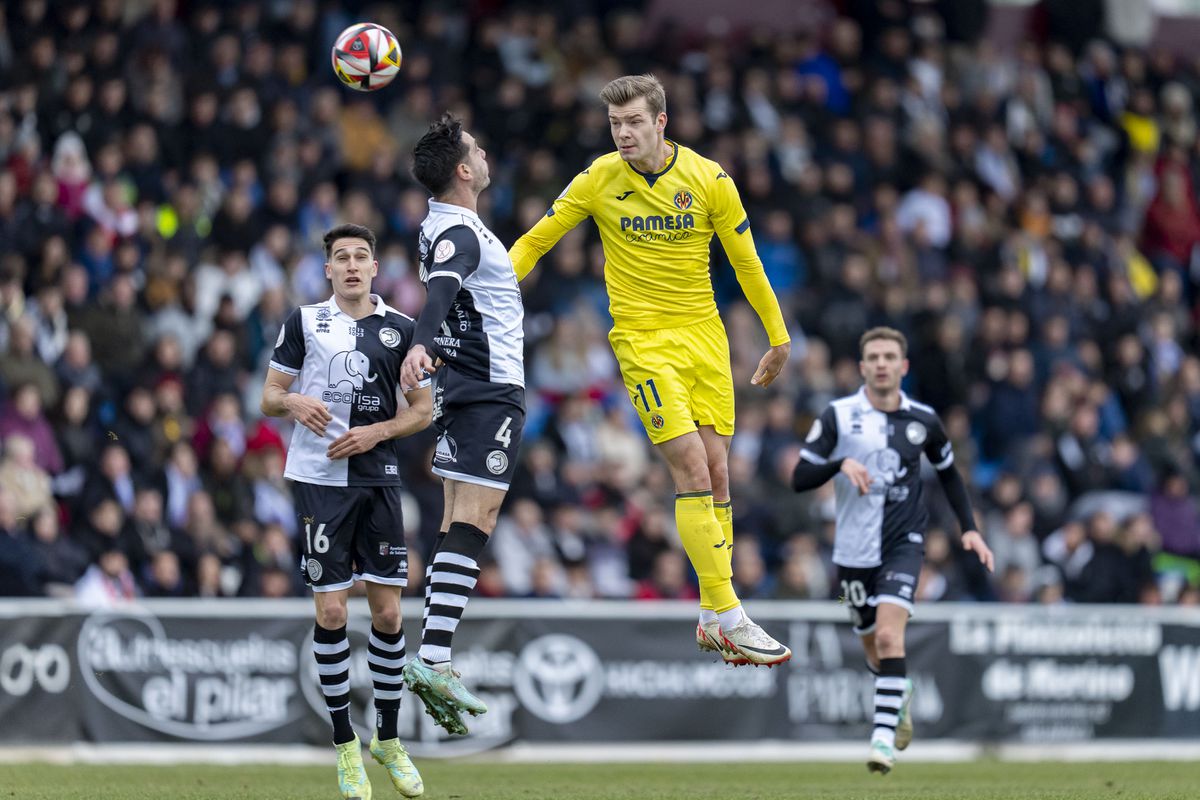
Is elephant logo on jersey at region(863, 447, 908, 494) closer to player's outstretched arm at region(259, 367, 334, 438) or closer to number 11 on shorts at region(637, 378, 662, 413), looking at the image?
number 11 on shorts at region(637, 378, 662, 413)

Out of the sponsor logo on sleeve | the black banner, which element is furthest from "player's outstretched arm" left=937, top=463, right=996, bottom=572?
the sponsor logo on sleeve

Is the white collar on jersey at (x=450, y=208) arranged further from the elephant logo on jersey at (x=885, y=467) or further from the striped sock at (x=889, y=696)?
the striped sock at (x=889, y=696)

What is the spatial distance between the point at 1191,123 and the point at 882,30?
4891mm

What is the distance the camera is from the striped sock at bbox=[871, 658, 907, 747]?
1337 cm

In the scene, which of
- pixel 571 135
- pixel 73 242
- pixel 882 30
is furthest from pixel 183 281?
pixel 882 30

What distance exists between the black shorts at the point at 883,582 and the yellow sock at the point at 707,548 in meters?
3.15

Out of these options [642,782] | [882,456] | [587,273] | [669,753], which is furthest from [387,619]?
[587,273]

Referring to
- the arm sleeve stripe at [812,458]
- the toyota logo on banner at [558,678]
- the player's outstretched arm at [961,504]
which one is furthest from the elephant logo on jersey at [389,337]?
the toyota logo on banner at [558,678]

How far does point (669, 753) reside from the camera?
16953 millimetres

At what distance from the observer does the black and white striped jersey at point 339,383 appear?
1056 cm

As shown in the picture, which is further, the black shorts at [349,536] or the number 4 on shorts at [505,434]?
the black shorts at [349,536]

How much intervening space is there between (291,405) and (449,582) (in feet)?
4.38

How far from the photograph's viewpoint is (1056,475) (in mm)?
21000

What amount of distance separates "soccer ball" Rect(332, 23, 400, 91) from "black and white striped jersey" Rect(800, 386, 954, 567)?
4.52 m
